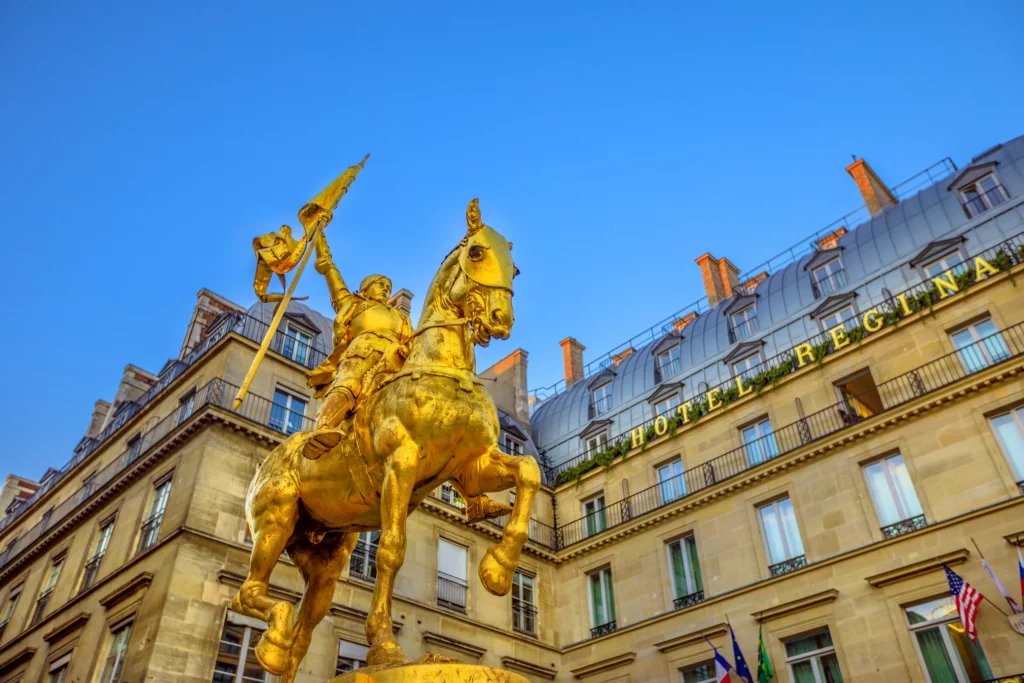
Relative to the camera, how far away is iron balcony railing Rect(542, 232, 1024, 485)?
19156mm

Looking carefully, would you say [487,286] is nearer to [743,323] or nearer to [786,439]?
[786,439]

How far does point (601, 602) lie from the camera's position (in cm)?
2294

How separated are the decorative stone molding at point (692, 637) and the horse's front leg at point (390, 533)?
16.7 meters

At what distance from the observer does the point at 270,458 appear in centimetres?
563

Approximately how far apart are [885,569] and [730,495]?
452 cm

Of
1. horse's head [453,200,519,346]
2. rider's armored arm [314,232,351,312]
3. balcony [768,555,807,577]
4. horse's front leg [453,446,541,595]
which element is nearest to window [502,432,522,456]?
balcony [768,555,807,577]

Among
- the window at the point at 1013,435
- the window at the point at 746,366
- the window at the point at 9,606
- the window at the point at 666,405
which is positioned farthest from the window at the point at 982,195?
the window at the point at 9,606

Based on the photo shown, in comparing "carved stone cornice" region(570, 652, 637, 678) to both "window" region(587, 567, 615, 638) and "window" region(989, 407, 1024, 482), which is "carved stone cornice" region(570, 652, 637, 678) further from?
"window" region(989, 407, 1024, 482)

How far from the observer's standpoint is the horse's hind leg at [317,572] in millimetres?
5258

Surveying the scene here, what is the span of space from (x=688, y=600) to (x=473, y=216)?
17.6 m

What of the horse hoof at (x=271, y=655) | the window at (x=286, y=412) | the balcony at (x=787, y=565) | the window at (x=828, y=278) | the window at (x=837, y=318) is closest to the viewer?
the horse hoof at (x=271, y=655)

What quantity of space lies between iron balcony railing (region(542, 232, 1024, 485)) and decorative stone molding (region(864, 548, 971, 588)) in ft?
20.4

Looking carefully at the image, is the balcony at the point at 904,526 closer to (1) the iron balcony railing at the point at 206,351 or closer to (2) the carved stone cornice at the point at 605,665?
(2) the carved stone cornice at the point at 605,665

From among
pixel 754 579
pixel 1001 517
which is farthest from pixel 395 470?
pixel 754 579
